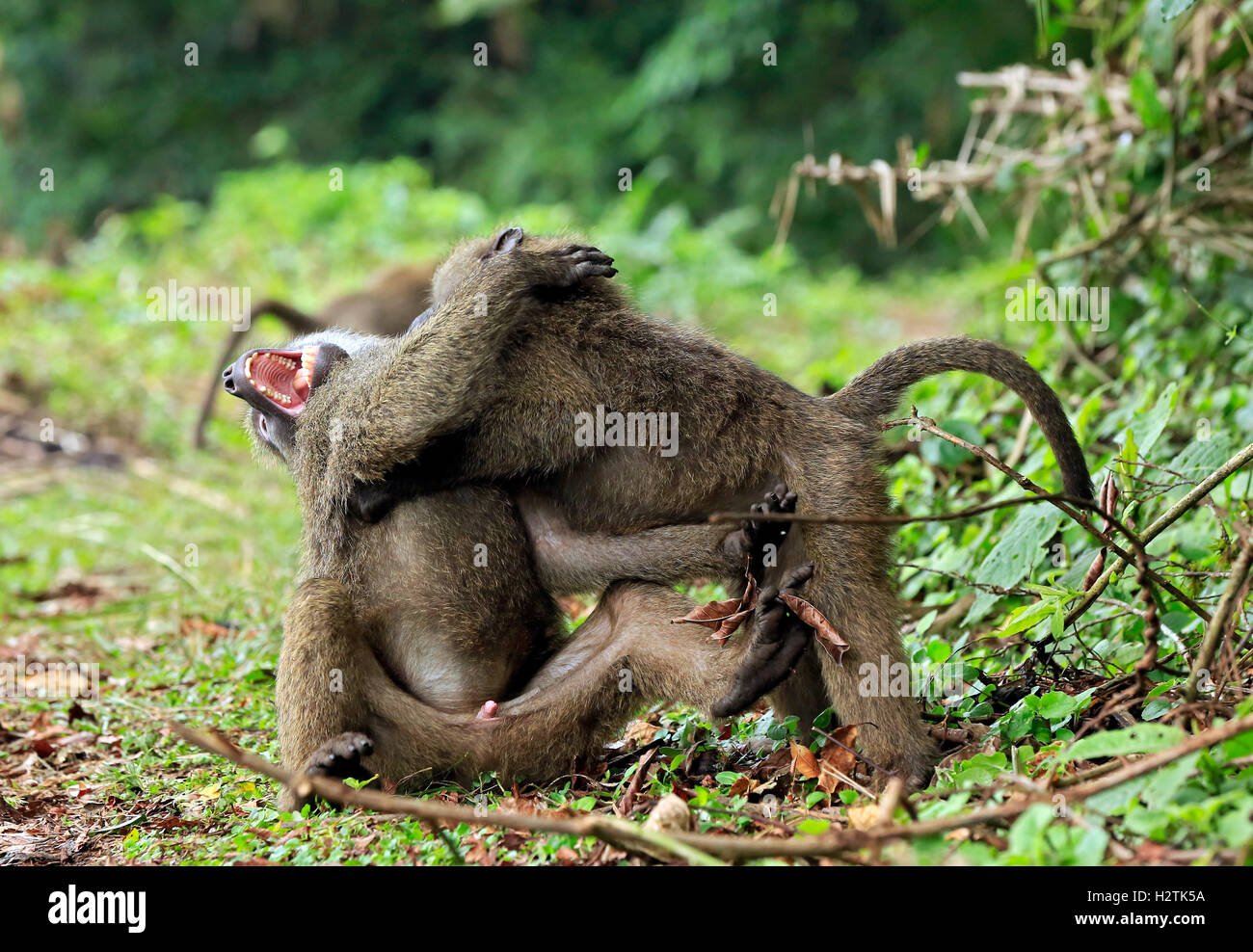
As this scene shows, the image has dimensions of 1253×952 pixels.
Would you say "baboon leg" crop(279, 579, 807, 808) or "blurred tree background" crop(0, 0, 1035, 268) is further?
"blurred tree background" crop(0, 0, 1035, 268)

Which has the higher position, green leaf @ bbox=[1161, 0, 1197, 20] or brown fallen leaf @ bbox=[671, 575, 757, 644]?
green leaf @ bbox=[1161, 0, 1197, 20]

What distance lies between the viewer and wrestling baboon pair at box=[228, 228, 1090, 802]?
10.7 feet

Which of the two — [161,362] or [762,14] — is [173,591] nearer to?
[161,362]

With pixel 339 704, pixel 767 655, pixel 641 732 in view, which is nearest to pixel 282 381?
pixel 339 704

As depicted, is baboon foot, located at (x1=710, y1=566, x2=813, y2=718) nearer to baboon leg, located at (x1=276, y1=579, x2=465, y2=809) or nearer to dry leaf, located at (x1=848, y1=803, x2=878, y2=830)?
dry leaf, located at (x1=848, y1=803, x2=878, y2=830)

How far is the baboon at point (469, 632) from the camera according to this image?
11.0ft

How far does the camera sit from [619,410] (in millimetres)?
3420

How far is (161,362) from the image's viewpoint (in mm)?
A: 10820

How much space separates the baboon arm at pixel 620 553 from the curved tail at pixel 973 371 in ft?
1.77

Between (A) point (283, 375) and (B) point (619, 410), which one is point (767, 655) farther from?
(A) point (283, 375)

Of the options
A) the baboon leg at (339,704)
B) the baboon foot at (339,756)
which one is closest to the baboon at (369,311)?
the baboon leg at (339,704)

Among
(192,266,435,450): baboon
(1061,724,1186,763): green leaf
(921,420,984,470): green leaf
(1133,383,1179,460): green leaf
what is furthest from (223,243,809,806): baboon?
(192,266,435,450): baboon

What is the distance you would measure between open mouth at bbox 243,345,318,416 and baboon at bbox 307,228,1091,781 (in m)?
0.32

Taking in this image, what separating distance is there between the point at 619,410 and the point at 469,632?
0.80m
